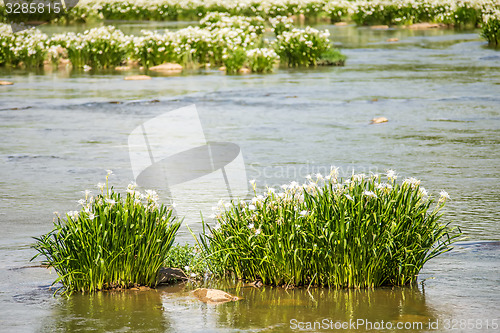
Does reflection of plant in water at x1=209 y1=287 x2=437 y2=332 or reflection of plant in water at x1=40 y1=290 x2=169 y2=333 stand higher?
reflection of plant in water at x1=40 y1=290 x2=169 y2=333

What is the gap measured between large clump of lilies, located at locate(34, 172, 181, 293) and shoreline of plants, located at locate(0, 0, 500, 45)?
2640 centimetres

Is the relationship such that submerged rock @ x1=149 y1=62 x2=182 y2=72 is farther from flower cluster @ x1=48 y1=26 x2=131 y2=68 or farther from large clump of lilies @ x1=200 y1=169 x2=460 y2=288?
large clump of lilies @ x1=200 y1=169 x2=460 y2=288

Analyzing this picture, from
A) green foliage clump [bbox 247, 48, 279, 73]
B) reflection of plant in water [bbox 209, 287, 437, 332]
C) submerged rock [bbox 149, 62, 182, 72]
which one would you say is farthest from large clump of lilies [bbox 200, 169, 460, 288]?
submerged rock [bbox 149, 62, 182, 72]

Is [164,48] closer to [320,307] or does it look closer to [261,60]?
[261,60]

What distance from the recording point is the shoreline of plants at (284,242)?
228 inches

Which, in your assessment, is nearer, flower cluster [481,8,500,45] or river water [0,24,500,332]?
river water [0,24,500,332]

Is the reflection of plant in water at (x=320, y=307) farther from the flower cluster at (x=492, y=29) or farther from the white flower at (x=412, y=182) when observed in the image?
the flower cluster at (x=492, y=29)

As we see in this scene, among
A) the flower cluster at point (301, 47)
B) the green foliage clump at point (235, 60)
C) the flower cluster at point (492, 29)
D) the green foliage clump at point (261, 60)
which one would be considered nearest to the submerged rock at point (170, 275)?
the green foliage clump at point (261, 60)

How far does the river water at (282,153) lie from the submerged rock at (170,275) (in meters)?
0.19

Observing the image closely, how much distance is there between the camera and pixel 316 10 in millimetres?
51156

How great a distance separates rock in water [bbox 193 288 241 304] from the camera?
5688mm

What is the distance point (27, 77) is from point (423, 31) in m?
21.2

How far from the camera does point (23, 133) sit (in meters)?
14.2

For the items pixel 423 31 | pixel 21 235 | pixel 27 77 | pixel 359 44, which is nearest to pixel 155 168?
pixel 21 235
